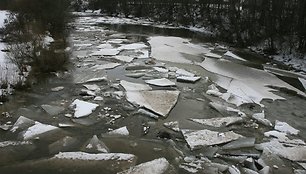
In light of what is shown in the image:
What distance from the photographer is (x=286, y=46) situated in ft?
58.4

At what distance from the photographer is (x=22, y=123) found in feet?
24.5

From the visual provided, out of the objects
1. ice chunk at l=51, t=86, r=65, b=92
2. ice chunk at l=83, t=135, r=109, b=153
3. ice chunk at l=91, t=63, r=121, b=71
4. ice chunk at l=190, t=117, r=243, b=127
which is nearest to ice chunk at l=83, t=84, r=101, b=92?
ice chunk at l=51, t=86, r=65, b=92

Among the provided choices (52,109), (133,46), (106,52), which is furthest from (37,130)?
(133,46)

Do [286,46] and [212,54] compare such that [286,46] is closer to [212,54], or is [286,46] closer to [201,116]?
[212,54]

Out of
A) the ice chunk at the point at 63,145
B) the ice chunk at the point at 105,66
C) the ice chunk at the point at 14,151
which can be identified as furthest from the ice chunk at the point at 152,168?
the ice chunk at the point at 105,66

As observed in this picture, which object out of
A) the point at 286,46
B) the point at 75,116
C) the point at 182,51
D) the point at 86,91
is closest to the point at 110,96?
the point at 86,91

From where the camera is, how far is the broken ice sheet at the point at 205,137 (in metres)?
6.92

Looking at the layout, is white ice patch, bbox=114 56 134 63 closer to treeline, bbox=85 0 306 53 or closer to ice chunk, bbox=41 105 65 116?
ice chunk, bbox=41 105 65 116

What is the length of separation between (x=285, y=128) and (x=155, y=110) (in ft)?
9.88

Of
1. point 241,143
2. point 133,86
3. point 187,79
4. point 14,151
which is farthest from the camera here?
point 187,79

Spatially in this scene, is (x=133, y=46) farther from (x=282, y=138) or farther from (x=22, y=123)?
(x=282, y=138)

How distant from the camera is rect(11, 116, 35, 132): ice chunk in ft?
23.9

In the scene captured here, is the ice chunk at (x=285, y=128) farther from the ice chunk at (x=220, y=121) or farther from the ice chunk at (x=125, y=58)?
the ice chunk at (x=125, y=58)

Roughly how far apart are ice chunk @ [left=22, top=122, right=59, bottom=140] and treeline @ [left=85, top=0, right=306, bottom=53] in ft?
44.2
